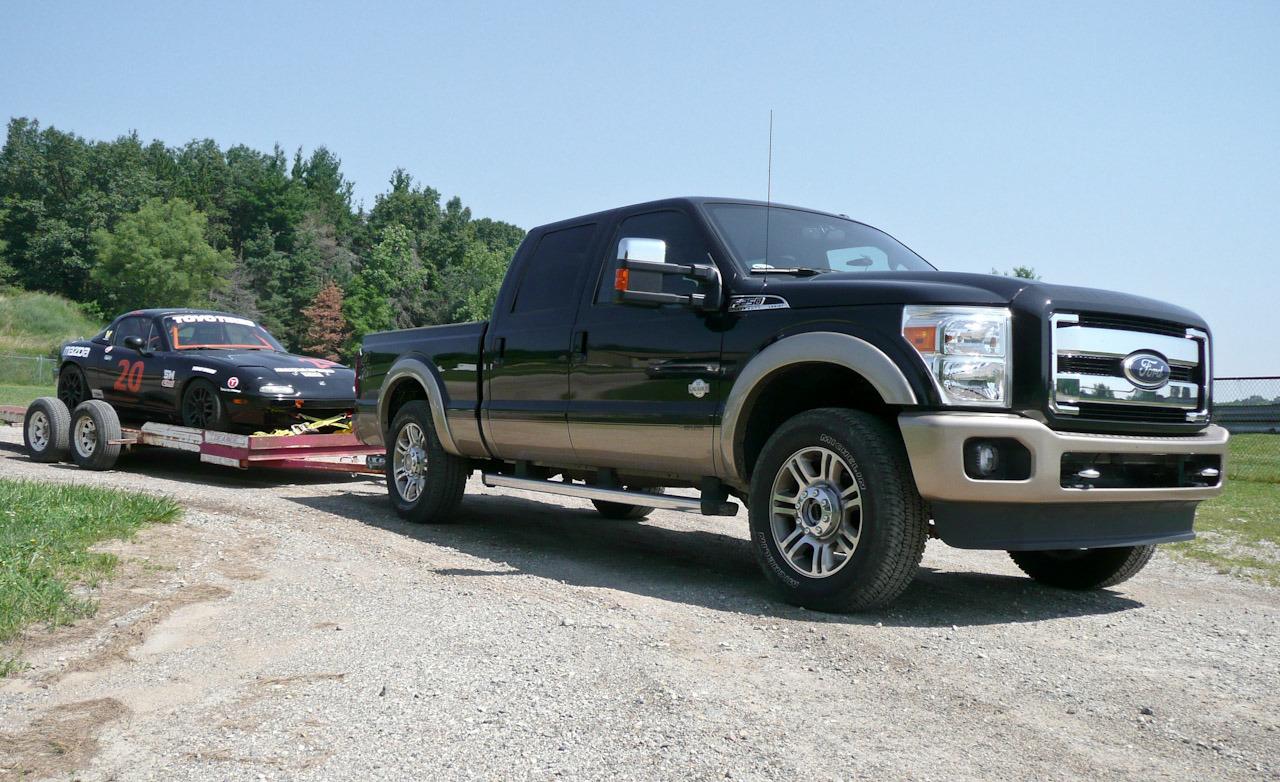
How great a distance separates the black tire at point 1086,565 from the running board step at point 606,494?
6.08 ft

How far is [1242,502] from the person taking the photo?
1012 cm

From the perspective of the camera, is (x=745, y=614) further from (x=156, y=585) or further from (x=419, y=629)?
(x=156, y=585)

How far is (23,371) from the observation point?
40.9 metres

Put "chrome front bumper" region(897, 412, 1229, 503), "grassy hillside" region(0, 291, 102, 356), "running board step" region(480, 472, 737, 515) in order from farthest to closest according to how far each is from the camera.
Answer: "grassy hillside" region(0, 291, 102, 356), "running board step" region(480, 472, 737, 515), "chrome front bumper" region(897, 412, 1229, 503)

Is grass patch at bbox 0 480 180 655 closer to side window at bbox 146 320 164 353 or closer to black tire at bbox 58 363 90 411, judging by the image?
side window at bbox 146 320 164 353

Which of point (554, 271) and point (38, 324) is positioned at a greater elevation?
point (38, 324)

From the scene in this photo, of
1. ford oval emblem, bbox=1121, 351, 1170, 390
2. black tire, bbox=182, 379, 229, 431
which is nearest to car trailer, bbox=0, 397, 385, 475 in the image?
black tire, bbox=182, 379, 229, 431

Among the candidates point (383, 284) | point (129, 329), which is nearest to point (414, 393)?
point (129, 329)

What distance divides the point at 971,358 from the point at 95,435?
→ 9848 mm

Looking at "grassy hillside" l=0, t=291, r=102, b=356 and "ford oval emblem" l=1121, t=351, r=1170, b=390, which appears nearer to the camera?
"ford oval emblem" l=1121, t=351, r=1170, b=390

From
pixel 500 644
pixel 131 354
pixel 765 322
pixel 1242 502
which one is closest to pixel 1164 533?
pixel 765 322

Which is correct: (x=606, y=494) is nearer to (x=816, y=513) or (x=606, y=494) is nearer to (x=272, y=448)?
(x=816, y=513)

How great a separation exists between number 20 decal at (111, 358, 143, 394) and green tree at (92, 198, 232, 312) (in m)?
65.8

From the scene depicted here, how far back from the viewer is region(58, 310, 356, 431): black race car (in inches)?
415
